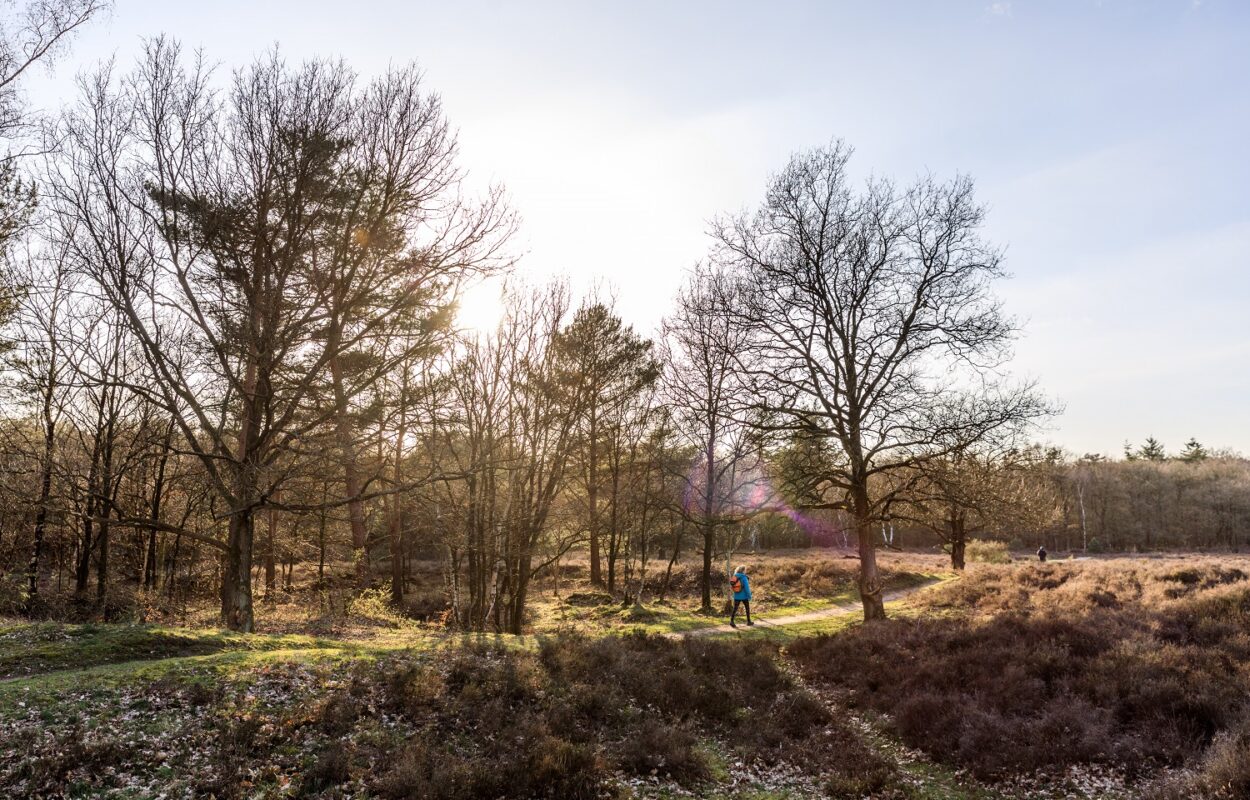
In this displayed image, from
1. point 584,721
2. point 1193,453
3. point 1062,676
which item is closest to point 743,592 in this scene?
point 1062,676

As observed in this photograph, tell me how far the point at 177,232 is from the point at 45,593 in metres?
16.4

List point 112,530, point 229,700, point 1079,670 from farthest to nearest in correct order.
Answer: point 112,530
point 1079,670
point 229,700

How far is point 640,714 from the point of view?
10359 millimetres

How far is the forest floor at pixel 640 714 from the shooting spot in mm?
7156

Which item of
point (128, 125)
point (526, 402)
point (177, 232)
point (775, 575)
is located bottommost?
point (775, 575)

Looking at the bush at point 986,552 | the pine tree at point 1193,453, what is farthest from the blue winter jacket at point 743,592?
the pine tree at point 1193,453

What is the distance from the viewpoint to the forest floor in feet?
23.5

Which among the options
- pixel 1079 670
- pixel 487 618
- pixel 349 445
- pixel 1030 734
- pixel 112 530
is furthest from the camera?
pixel 112 530

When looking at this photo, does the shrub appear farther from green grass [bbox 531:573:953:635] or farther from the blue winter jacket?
the blue winter jacket

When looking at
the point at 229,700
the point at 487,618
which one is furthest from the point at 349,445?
the point at 487,618

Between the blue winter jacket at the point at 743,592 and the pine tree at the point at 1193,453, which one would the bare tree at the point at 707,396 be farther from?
the pine tree at the point at 1193,453

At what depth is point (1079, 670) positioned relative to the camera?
10750 millimetres

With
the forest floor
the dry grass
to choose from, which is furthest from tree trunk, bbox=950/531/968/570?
the forest floor

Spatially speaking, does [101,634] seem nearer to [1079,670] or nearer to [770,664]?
[770,664]
